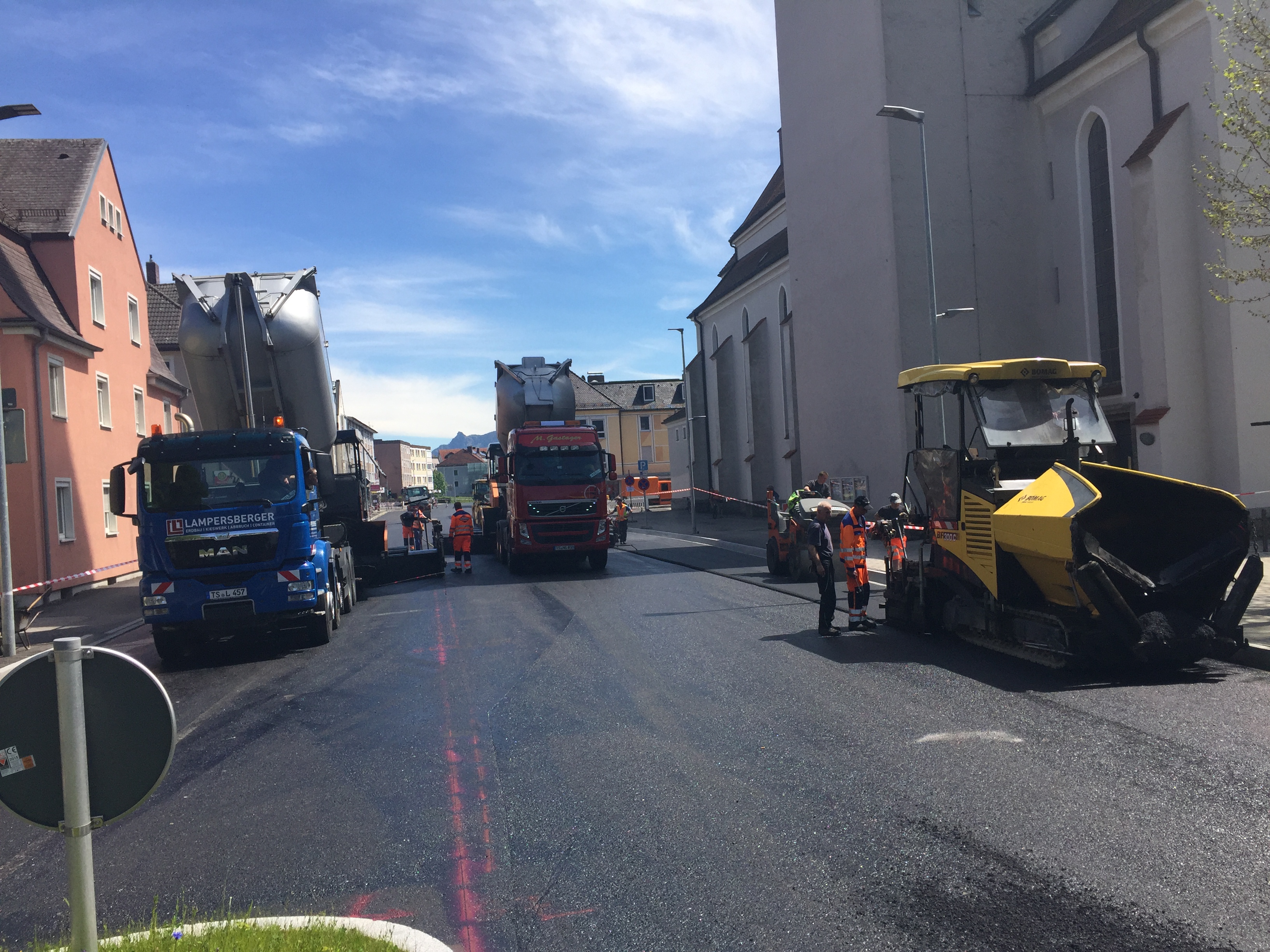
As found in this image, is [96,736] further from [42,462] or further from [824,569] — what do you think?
[42,462]

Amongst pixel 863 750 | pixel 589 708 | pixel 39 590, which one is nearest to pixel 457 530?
pixel 39 590

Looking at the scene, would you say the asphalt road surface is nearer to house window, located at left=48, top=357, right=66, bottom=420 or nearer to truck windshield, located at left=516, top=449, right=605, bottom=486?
truck windshield, located at left=516, top=449, right=605, bottom=486

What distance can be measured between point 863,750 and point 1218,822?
2174 millimetres

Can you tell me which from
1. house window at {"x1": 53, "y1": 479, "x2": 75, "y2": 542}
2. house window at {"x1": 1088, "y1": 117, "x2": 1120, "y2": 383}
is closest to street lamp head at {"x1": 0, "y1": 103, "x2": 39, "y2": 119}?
house window at {"x1": 53, "y1": 479, "x2": 75, "y2": 542}

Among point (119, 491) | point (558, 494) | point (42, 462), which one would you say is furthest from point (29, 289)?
point (119, 491)

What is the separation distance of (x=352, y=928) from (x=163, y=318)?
42.1 metres

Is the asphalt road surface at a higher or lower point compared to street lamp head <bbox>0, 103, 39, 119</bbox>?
lower

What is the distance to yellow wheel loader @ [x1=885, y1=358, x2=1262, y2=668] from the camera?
8766 mm

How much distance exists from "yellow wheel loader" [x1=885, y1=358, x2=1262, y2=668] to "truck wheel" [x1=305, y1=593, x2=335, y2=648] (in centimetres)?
738

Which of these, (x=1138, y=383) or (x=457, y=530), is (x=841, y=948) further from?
(x=1138, y=383)

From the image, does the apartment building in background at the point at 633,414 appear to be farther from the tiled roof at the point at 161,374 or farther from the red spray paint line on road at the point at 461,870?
the red spray paint line on road at the point at 461,870

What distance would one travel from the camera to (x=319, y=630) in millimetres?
13234

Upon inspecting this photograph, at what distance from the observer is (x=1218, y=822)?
202 inches

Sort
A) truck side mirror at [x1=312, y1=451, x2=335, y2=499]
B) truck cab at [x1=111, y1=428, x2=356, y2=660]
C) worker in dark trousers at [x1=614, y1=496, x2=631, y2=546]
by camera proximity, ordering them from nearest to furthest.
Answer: truck cab at [x1=111, y1=428, x2=356, y2=660], truck side mirror at [x1=312, y1=451, x2=335, y2=499], worker in dark trousers at [x1=614, y1=496, x2=631, y2=546]
